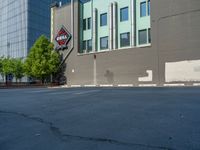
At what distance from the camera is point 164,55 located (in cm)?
2423

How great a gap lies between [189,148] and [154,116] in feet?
7.59

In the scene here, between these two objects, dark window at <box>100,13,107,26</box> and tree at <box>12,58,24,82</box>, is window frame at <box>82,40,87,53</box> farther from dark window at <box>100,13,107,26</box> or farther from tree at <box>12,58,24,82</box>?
tree at <box>12,58,24,82</box>

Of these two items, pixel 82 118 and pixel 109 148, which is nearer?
pixel 109 148

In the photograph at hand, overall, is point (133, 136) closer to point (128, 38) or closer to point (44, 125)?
point (44, 125)

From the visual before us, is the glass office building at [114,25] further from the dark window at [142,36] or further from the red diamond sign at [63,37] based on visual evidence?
the red diamond sign at [63,37]

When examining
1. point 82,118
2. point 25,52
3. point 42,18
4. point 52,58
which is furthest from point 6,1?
point 82,118

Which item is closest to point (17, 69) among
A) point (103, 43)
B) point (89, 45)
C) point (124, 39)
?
point (89, 45)

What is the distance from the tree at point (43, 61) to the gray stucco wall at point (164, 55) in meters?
8.00

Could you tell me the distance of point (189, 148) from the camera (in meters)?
3.15

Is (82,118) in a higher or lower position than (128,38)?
lower

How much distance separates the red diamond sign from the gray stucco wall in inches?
272

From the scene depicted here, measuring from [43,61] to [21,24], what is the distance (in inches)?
1539

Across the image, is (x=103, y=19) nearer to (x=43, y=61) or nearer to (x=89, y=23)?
(x=89, y=23)

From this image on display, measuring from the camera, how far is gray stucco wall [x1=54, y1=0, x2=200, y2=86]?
22.6 metres
